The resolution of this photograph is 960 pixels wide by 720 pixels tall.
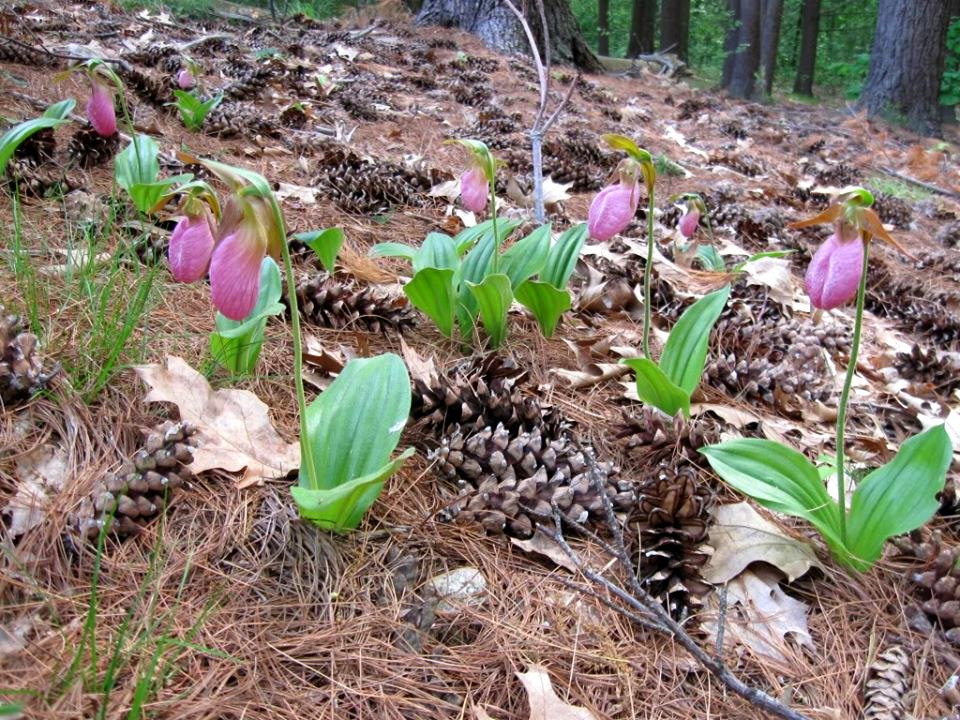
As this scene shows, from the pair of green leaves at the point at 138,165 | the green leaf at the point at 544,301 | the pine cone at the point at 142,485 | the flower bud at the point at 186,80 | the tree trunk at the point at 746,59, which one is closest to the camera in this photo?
the pine cone at the point at 142,485

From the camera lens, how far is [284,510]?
1.26 m

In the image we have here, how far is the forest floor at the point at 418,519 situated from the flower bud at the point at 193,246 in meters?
0.30

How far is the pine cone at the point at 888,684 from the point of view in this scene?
1.07 m

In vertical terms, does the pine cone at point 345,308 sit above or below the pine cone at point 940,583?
above

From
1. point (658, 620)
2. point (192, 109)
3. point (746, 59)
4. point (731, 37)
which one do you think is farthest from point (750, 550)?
point (731, 37)

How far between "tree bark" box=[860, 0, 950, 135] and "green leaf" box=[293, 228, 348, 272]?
9.22 meters

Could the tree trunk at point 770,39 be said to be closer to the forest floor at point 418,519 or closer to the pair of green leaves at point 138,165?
the forest floor at point 418,519

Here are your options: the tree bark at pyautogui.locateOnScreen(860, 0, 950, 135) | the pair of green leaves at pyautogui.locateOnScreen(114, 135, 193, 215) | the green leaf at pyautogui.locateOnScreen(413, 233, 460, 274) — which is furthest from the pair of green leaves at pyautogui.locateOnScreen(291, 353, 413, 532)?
the tree bark at pyautogui.locateOnScreen(860, 0, 950, 135)

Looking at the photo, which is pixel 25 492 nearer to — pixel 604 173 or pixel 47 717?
pixel 47 717

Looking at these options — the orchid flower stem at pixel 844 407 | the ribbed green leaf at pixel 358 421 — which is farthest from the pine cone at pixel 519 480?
the orchid flower stem at pixel 844 407

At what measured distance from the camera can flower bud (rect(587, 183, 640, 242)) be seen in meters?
1.82

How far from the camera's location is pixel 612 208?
5.97 feet

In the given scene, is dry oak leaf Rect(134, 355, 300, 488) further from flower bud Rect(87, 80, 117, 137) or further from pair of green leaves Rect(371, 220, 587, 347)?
flower bud Rect(87, 80, 117, 137)

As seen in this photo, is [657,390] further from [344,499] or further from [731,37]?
[731,37]
